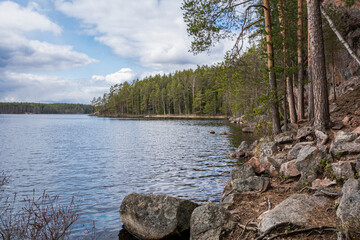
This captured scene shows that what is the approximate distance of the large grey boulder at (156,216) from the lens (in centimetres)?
706

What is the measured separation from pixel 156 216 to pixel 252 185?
3.45 m

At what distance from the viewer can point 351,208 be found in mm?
4648

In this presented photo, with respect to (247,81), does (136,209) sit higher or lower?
lower

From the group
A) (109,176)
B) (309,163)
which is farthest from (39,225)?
(109,176)

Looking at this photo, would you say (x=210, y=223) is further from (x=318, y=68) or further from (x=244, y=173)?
(x=318, y=68)

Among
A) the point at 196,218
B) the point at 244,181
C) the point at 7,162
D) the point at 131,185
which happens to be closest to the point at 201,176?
the point at 131,185

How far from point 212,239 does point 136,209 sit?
104 inches

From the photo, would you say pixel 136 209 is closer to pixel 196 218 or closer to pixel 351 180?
pixel 196 218

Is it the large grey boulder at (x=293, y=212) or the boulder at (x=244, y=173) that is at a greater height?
the large grey boulder at (x=293, y=212)

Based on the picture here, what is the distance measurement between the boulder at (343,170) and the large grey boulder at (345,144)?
3.32ft

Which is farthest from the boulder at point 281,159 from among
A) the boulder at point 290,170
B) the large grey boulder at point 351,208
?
the large grey boulder at point 351,208

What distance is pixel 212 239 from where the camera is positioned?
19.1ft

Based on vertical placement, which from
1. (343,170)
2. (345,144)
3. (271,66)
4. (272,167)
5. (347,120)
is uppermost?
(271,66)

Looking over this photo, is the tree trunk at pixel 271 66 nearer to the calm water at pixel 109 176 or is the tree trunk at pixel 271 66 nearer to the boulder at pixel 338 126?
the calm water at pixel 109 176
